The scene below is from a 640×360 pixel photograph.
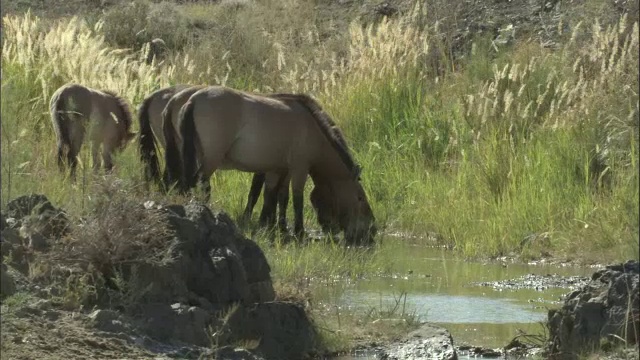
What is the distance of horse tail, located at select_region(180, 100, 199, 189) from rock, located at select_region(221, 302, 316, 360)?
4827mm

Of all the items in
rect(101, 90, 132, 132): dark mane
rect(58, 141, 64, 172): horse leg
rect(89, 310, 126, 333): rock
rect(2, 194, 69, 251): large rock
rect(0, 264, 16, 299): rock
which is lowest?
rect(89, 310, 126, 333): rock

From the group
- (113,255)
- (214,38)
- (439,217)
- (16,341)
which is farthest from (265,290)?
(214,38)

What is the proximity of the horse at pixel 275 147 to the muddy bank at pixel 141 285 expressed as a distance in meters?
4.60

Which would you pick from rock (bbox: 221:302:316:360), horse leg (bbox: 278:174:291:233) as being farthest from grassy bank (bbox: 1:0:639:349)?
rock (bbox: 221:302:316:360)

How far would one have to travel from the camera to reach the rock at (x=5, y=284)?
25.6 ft

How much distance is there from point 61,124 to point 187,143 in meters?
1.66

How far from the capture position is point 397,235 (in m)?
15.6

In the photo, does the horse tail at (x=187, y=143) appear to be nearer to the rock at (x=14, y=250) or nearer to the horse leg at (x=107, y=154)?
the horse leg at (x=107, y=154)

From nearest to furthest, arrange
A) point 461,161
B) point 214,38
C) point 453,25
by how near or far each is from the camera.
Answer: point 461,161 → point 453,25 → point 214,38

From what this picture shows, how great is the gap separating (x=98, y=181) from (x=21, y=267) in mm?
Answer: 918

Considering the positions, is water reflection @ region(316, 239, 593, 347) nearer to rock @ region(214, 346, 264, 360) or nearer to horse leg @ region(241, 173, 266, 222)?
horse leg @ region(241, 173, 266, 222)

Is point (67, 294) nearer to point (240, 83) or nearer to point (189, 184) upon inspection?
point (189, 184)

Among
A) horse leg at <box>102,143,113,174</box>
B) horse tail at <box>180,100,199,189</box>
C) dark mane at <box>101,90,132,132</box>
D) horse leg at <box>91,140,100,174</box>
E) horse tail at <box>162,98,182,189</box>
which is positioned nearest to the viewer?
horse tail at <box>180,100,199,189</box>

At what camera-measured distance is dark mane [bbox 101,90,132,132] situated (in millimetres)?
15547
